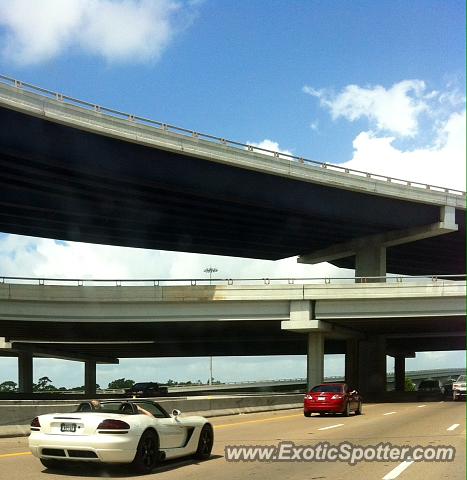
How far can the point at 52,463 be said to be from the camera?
35.6 feet

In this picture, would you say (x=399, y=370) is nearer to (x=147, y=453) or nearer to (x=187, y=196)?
(x=187, y=196)

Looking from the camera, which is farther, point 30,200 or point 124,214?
point 124,214

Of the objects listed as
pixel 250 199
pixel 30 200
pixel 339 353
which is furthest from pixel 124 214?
pixel 339 353

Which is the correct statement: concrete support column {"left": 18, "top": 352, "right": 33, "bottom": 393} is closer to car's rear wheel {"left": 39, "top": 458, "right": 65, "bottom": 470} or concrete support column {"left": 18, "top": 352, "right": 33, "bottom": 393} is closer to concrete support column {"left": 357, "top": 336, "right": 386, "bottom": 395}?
concrete support column {"left": 357, "top": 336, "right": 386, "bottom": 395}

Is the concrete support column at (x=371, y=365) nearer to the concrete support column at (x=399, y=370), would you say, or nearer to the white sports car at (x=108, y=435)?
the concrete support column at (x=399, y=370)

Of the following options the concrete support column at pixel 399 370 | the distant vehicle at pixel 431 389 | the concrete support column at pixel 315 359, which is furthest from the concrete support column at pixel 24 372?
the concrete support column at pixel 399 370

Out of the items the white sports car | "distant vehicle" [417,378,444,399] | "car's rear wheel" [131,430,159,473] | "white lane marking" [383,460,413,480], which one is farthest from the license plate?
"distant vehicle" [417,378,444,399]

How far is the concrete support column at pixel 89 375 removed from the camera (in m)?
89.8

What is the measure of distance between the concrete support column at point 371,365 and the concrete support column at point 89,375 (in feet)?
142

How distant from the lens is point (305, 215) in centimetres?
5138

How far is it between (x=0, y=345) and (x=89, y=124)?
2968cm

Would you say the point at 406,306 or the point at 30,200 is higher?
the point at 30,200

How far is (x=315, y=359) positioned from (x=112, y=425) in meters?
38.9

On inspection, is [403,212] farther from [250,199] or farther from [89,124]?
[89,124]
